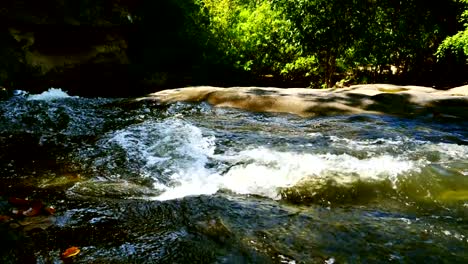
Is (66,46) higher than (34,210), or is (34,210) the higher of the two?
(66,46)

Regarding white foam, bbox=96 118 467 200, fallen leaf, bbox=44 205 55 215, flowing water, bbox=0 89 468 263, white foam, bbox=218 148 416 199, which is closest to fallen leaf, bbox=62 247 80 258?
flowing water, bbox=0 89 468 263

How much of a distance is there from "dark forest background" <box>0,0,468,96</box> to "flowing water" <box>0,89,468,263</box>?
8079 mm

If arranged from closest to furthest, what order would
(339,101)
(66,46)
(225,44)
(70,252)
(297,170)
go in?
(70,252), (297,170), (339,101), (66,46), (225,44)

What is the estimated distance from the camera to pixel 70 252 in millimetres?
2980

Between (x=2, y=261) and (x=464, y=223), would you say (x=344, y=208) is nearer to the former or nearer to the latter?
(x=464, y=223)

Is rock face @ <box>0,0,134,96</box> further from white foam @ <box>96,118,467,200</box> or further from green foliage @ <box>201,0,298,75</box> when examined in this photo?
white foam @ <box>96,118,467,200</box>

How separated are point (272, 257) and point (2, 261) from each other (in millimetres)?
1780

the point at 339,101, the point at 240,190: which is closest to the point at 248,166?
the point at 240,190

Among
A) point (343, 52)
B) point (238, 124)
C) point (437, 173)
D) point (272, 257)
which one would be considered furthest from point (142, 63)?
point (272, 257)

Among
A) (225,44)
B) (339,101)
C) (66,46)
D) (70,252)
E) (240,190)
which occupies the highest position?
(66,46)

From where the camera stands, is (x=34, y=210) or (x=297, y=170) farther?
(x=297, y=170)

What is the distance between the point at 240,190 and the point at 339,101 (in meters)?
5.56

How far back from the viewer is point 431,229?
356 cm

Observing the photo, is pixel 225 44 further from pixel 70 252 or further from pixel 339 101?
pixel 70 252
